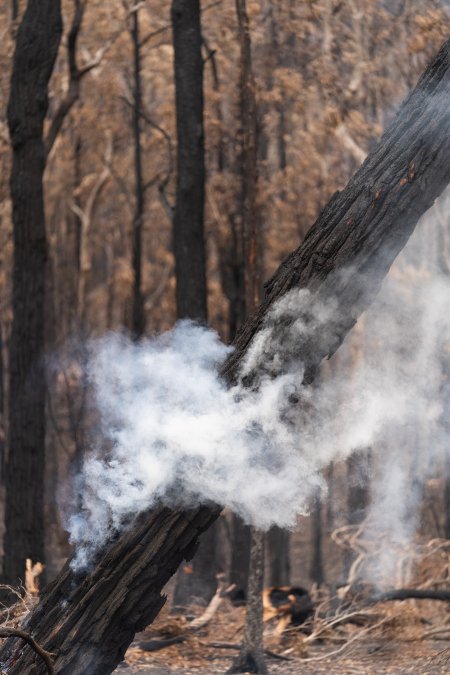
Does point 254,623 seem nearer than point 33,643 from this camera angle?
No

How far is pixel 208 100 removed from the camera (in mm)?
19156

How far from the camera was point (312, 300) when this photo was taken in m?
6.89

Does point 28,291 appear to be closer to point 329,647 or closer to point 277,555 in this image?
point 329,647

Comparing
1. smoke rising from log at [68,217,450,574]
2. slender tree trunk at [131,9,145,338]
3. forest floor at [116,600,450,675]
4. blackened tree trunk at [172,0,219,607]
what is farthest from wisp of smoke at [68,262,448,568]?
slender tree trunk at [131,9,145,338]

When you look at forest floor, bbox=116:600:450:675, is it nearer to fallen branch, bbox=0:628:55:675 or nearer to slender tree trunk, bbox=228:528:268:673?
slender tree trunk, bbox=228:528:268:673

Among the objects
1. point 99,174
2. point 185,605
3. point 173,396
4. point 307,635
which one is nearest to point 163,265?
point 99,174

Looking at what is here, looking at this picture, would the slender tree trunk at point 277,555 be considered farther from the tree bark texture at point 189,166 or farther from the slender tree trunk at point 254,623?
the slender tree trunk at point 254,623

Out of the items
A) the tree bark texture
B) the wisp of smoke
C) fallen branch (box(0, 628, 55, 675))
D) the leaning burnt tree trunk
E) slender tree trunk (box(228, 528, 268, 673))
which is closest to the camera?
fallen branch (box(0, 628, 55, 675))

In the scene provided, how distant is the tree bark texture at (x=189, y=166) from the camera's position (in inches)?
525

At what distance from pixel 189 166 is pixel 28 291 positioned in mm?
2848

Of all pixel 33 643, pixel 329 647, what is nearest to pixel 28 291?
pixel 329 647

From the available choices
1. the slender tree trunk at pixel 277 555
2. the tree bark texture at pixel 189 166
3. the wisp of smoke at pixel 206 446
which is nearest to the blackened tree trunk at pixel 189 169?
the tree bark texture at pixel 189 166

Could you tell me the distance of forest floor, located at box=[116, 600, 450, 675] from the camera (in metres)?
10.3

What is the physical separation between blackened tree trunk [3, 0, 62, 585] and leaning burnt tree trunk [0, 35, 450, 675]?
485 centimetres
